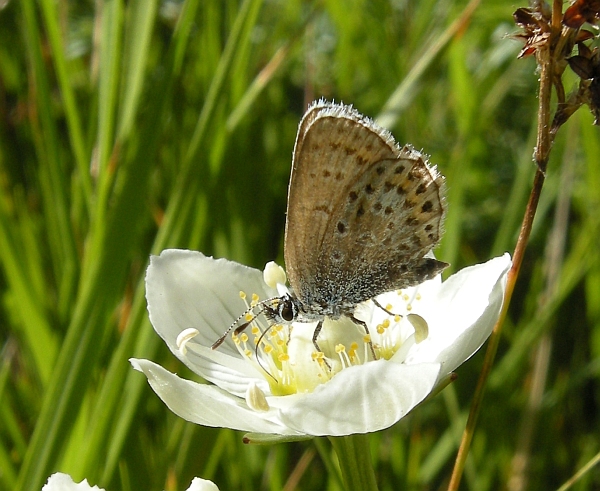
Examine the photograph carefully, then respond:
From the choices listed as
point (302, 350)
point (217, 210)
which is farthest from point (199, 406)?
point (217, 210)

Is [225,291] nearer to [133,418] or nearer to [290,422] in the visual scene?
[133,418]

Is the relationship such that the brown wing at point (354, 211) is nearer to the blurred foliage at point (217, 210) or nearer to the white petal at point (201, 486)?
the blurred foliage at point (217, 210)

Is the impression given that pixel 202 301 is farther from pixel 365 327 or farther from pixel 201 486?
pixel 201 486

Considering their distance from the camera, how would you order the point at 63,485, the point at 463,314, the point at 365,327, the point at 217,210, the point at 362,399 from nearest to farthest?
the point at 63,485
the point at 362,399
the point at 463,314
the point at 365,327
the point at 217,210

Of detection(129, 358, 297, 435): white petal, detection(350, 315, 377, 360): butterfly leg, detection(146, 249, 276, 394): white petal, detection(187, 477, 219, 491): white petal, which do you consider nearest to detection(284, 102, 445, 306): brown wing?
detection(350, 315, 377, 360): butterfly leg

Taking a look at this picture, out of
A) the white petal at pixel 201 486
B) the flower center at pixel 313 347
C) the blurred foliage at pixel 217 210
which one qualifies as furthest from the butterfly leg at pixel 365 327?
the white petal at pixel 201 486

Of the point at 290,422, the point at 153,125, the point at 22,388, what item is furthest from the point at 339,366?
the point at 22,388

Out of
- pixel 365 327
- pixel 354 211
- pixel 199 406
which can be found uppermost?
pixel 354 211
